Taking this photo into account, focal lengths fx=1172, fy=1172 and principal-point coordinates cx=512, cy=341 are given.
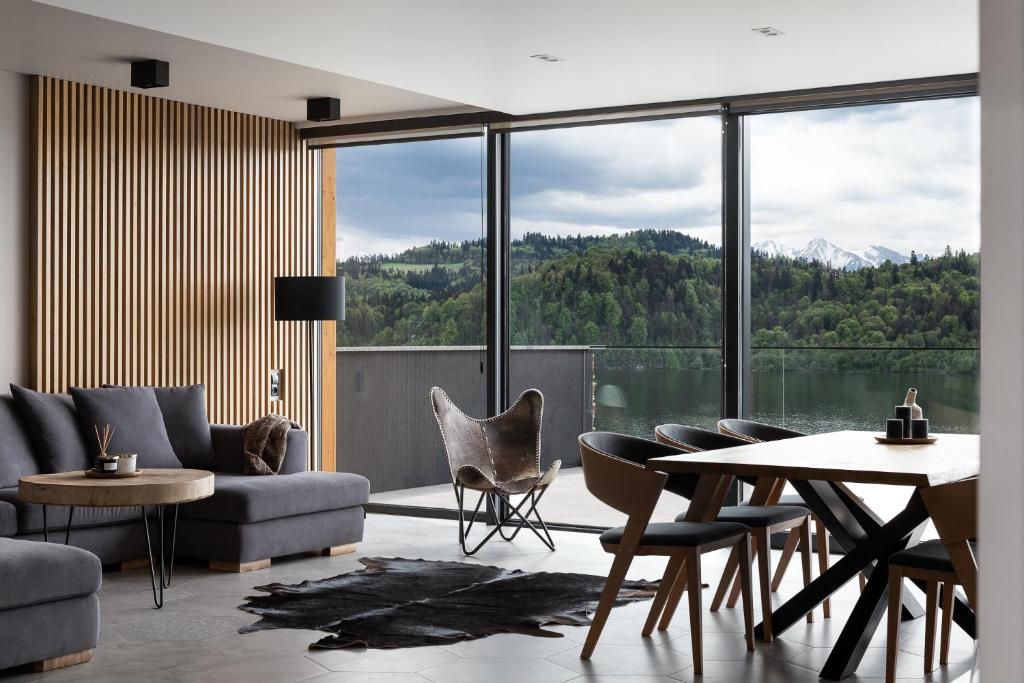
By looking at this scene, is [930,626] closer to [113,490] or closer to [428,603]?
[428,603]

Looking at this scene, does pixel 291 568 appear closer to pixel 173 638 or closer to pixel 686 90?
pixel 173 638

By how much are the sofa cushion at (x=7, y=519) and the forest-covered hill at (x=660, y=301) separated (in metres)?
3.48

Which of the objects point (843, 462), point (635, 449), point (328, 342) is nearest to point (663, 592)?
point (635, 449)

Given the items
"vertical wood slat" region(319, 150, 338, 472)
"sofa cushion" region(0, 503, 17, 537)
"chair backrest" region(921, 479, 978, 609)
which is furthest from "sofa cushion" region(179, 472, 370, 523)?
"chair backrest" region(921, 479, 978, 609)

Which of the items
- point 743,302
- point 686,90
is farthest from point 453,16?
point 743,302

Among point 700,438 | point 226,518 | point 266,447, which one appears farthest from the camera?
point 266,447

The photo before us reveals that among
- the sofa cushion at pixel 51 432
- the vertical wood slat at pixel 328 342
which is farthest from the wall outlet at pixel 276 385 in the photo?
the sofa cushion at pixel 51 432

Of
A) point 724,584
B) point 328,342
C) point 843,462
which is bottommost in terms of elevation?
point 724,584

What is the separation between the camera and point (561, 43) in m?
6.43

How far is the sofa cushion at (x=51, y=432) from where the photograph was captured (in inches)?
254

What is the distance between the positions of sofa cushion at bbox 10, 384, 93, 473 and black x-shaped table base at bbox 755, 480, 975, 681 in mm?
3847

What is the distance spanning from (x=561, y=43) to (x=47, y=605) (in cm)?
386

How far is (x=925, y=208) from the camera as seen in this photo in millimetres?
7125

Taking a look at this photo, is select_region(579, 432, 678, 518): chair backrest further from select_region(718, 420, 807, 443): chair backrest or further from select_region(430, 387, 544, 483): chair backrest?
select_region(430, 387, 544, 483): chair backrest
